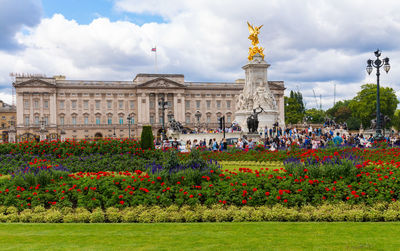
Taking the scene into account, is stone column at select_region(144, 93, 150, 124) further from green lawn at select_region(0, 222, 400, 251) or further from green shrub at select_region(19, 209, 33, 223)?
green lawn at select_region(0, 222, 400, 251)

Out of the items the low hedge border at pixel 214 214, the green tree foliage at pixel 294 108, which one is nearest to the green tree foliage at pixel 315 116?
the green tree foliage at pixel 294 108

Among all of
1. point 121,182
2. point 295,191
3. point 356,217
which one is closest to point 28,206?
point 121,182

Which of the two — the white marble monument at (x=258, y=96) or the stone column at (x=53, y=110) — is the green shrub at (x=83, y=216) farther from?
the stone column at (x=53, y=110)

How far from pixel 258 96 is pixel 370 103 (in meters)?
45.2

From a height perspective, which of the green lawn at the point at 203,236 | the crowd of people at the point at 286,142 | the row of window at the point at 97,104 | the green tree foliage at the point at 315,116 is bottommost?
the green lawn at the point at 203,236

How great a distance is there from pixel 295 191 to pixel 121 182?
4124 millimetres

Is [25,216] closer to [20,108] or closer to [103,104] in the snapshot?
[20,108]

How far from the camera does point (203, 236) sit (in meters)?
7.11

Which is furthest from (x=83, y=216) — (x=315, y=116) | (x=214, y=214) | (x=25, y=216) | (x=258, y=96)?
(x=315, y=116)

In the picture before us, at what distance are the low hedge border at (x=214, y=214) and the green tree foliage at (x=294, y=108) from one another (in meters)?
93.5

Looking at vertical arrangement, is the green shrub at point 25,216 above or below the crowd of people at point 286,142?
below

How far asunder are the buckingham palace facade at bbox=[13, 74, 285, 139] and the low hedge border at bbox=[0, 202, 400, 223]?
255 ft

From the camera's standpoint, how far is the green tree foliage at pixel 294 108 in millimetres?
101775

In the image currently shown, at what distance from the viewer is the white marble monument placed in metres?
44.8
